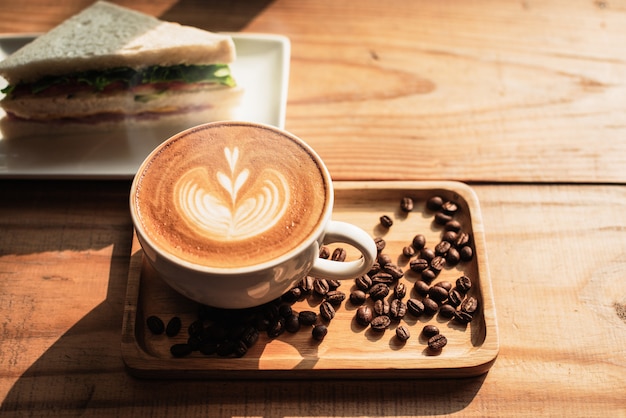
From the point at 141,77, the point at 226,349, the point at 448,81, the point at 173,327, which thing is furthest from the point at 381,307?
the point at 141,77

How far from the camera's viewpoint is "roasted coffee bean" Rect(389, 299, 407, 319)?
1357mm

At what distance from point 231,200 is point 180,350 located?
33 cm

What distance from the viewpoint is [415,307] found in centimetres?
137

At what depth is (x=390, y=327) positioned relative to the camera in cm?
135

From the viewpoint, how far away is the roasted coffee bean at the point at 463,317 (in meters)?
1.35

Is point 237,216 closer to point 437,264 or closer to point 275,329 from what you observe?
point 275,329

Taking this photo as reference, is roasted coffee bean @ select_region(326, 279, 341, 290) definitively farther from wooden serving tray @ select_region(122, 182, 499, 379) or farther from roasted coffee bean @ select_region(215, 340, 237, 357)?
roasted coffee bean @ select_region(215, 340, 237, 357)

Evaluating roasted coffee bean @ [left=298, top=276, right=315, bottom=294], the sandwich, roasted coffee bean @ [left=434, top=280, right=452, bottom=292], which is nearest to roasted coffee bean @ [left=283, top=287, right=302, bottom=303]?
roasted coffee bean @ [left=298, top=276, right=315, bottom=294]

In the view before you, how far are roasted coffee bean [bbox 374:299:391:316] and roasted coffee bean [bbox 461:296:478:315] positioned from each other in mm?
166

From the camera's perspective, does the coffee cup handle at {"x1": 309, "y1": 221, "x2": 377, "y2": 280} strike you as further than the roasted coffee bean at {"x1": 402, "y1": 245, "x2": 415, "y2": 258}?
No

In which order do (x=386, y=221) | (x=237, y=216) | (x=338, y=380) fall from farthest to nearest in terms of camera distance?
(x=386, y=221), (x=338, y=380), (x=237, y=216)

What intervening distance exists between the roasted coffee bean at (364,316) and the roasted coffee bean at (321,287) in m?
0.09

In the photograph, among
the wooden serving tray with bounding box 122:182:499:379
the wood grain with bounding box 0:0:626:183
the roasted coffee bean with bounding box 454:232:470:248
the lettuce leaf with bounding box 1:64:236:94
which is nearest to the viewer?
the wooden serving tray with bounding box 122:182:499:379

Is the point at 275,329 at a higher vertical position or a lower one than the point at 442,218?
lower
